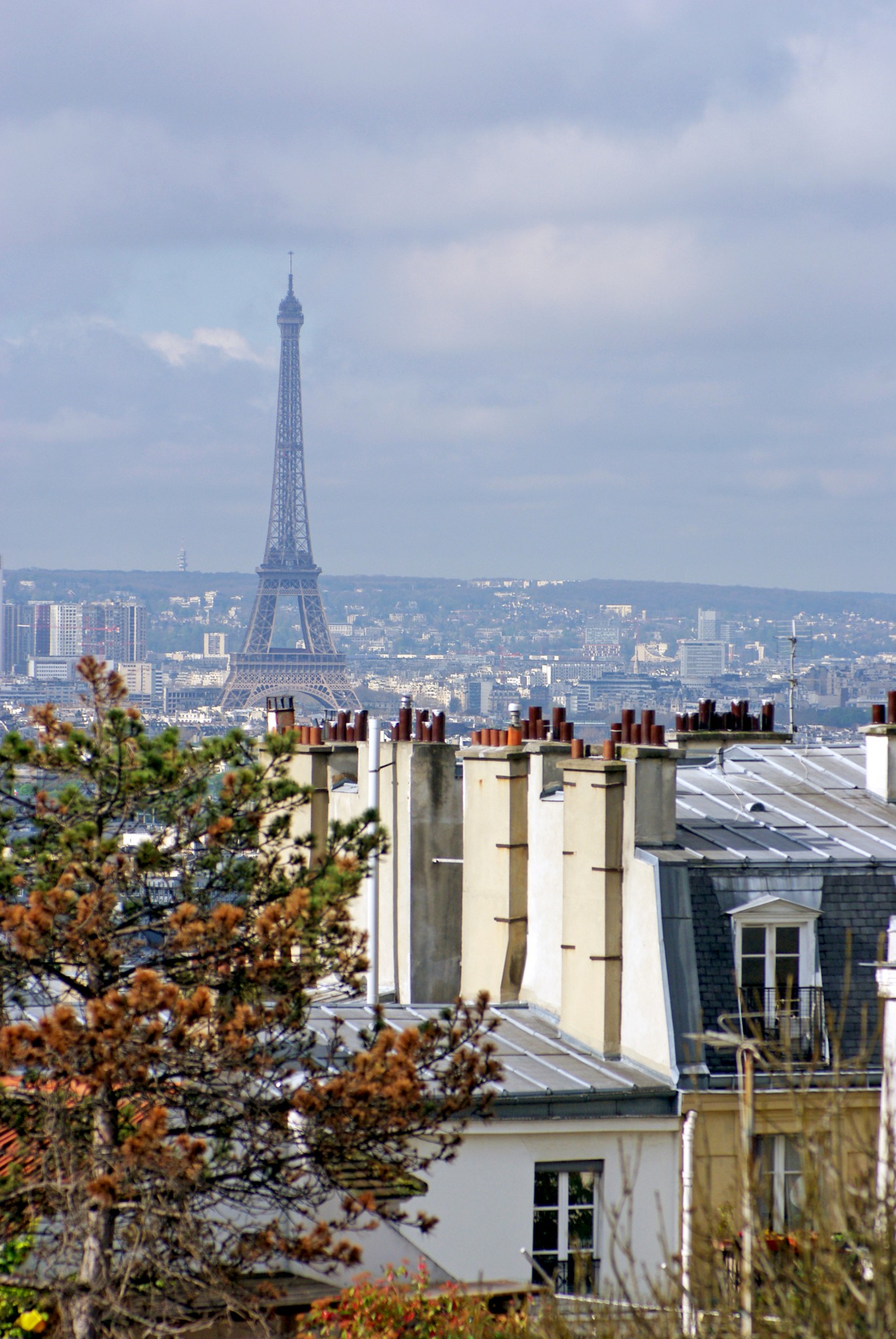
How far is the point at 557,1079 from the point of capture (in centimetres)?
1609

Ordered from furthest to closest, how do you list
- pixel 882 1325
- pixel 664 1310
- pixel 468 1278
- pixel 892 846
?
pixel 892 846
pixel 468 1278
pixel 664 1310
pixel 882 1325

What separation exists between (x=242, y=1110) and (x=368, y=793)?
9408 millimetres

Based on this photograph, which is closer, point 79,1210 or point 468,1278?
point 79,1210

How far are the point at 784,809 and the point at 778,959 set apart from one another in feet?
9.48

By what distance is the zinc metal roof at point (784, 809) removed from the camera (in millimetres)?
17344

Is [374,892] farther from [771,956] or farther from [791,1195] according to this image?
[791,1195]

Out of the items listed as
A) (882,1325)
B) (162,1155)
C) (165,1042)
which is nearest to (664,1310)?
(882,1325)

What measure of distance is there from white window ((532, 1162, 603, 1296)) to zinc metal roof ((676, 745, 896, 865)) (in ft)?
9.25

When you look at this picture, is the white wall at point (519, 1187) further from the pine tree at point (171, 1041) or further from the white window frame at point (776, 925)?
the pine tree at point (171, 1041)

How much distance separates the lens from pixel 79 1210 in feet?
35.2

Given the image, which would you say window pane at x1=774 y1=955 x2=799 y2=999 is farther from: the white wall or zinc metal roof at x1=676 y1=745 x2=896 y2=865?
the white wall

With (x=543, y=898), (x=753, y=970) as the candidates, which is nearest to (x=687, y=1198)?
(x=753, y=970)

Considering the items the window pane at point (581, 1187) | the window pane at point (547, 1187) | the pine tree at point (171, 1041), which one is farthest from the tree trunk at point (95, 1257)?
the window pane at point (581, 1187)

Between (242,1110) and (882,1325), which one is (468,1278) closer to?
(242,1110)
